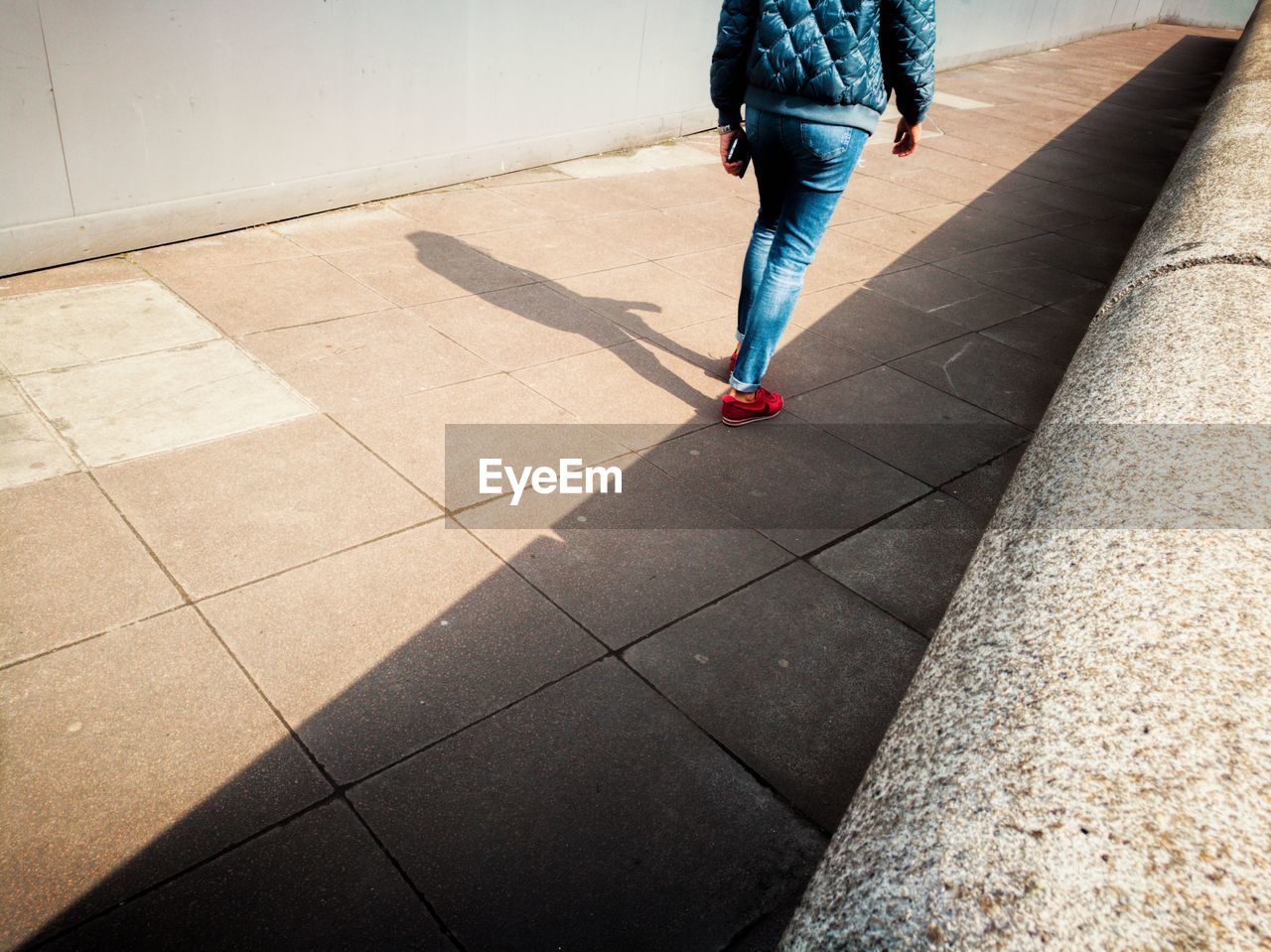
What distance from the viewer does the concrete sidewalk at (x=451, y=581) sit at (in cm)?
237

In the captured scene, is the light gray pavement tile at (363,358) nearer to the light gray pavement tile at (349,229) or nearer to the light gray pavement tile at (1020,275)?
the light gray pavement tile at (349,229)

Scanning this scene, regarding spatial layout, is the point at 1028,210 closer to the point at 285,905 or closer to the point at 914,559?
the point at 914,559

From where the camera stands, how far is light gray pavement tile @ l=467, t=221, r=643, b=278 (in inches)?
250

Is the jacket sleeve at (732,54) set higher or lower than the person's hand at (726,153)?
higher

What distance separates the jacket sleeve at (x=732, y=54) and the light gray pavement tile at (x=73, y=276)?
3.59 m

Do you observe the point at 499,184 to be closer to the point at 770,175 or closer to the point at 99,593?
the point at 770,175

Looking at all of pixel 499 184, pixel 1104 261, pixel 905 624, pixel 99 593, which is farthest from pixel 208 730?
pixel 1104 261

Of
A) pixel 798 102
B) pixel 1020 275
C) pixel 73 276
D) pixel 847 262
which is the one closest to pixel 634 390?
pixel 798 102

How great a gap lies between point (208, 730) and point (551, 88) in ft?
22.8

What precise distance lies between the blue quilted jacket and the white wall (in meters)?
3.54

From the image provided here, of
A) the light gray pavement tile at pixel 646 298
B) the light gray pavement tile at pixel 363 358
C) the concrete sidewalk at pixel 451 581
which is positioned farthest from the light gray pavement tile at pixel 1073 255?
the light gray pavement tile at pixel 363 358

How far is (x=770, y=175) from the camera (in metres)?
4.34

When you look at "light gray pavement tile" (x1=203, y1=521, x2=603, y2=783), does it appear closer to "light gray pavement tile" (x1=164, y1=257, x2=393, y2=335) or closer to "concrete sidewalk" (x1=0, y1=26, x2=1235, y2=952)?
"concrete sidewalk" (x1=0, y1=26, x2=1235, y2=952)

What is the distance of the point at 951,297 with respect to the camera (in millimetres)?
6652
